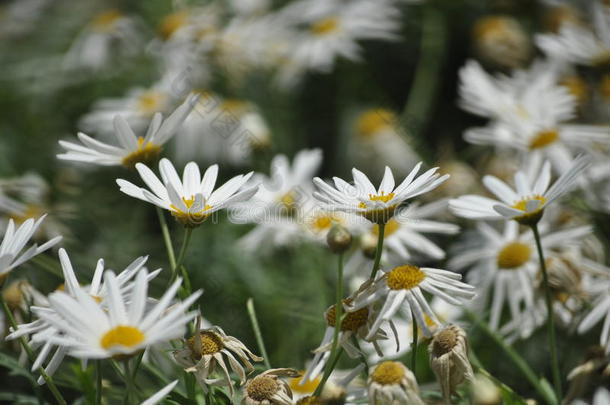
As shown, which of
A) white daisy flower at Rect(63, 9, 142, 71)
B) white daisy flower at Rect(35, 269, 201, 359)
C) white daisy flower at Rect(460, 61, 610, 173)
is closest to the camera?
white daisy flower at Rect(35, 269, 201, 359)

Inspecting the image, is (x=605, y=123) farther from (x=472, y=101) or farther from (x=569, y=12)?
(x=569, y=12)

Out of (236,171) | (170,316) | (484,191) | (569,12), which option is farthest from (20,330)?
(569,12)

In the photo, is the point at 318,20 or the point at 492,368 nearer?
the point at 492,368

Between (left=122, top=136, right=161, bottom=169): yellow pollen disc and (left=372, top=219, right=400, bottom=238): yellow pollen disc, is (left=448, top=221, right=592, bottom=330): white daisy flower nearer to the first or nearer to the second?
(left=372, top=219, right=400, bottom=238): yellow pollen disc

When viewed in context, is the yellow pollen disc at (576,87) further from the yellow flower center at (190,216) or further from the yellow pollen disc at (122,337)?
the yellow pollen disc at (122,337)

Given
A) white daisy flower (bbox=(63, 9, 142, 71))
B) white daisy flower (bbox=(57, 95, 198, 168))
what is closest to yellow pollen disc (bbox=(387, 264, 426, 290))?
white daisy flower (bbox=(57, 95, 198, 168))

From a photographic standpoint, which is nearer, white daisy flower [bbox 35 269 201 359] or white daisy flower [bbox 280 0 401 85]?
white daisy flower [bbox 35 269 201 359]

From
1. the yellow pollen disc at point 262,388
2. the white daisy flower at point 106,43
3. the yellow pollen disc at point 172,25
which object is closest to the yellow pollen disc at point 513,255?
the yellow pollen disc at point 262,388

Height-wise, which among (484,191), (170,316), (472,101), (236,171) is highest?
(170,316)
